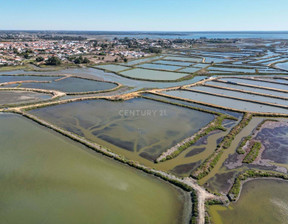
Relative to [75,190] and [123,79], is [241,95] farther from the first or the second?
[75,190]

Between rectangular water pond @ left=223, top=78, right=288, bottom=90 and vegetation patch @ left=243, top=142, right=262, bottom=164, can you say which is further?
rectangular water pond @ left=223, top=78, right=288, bottom=90

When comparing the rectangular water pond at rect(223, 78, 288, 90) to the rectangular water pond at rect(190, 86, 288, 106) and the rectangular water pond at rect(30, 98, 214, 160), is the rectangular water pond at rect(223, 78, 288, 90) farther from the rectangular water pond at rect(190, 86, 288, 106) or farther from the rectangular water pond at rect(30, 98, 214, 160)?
the rectangular water pond at rect(30, 98, 214, 160)

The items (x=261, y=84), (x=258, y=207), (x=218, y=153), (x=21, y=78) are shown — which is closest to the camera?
(x=258, y=207)

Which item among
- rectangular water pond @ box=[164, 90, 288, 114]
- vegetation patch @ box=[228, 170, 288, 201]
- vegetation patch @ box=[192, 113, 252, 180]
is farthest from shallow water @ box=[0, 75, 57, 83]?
vegetation patch @ box=[228, 170, 288, 201]

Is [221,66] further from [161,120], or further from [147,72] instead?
[161,120]

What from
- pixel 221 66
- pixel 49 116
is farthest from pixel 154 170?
pixel 221 66

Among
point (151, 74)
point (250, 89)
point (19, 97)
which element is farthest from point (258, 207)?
point (151, 74)

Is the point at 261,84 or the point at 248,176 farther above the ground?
the point at 261,84

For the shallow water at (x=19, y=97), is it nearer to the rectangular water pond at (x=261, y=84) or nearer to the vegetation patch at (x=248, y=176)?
the vegetation patch at (x=248, y=176)
